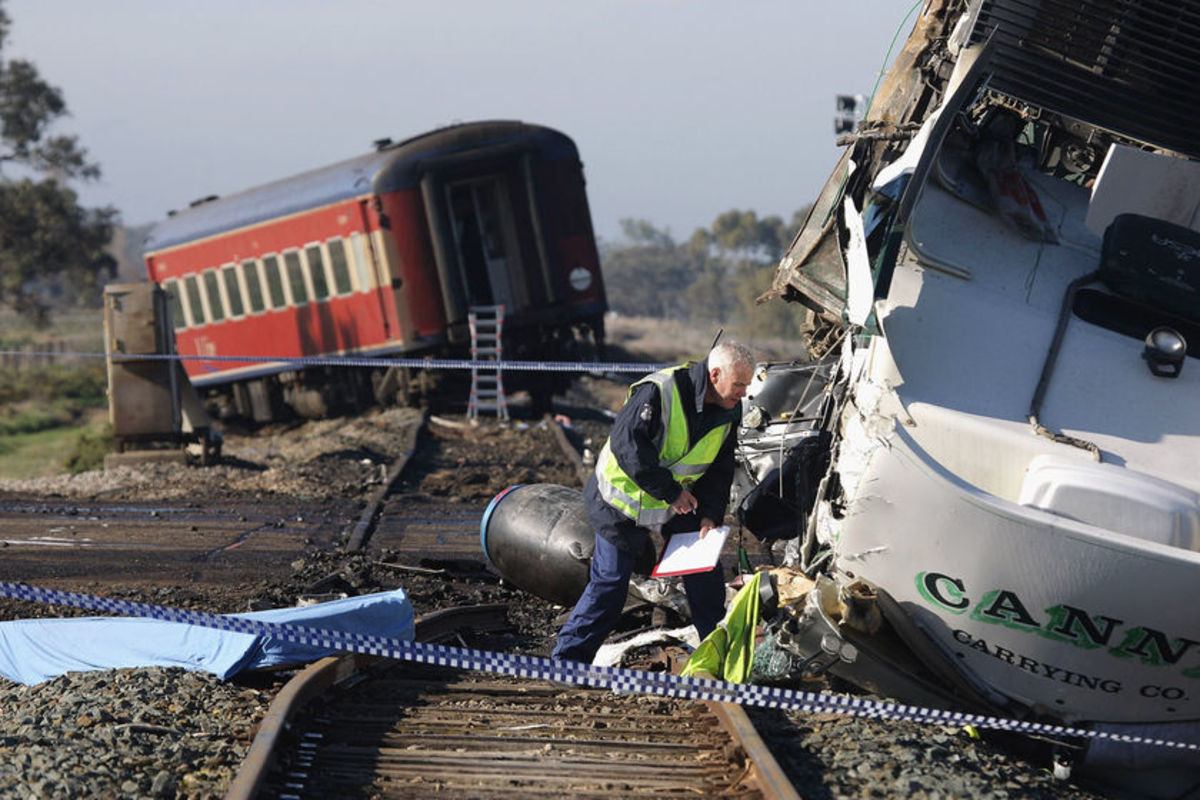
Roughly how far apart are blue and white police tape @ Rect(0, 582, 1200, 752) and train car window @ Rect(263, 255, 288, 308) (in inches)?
669

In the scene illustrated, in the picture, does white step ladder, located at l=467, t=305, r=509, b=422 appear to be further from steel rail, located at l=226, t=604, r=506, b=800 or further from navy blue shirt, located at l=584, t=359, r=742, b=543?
navy blue shirt, located at l=584, t=359, r=742, b=543

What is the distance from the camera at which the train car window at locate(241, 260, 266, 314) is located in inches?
906

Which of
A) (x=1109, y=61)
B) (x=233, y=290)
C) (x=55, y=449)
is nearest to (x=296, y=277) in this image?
(x=233, y=290)

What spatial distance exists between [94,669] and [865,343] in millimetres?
3779

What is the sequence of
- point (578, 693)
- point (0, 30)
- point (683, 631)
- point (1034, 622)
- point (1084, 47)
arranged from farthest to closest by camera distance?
point (0, 30), point (1084, 47), point (683, 631), point (578, 693), point (1034, 622)

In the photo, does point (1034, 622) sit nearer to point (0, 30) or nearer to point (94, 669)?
point (94, 669)

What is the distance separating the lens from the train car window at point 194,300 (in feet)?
78.9

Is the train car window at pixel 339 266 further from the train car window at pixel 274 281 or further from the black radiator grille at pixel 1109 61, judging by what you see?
the black radiator grille at pixel 1109 61

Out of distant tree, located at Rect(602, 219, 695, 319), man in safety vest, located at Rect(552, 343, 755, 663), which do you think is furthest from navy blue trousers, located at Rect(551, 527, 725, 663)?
distant tree, located at Rect(602, 219, 695, 319)

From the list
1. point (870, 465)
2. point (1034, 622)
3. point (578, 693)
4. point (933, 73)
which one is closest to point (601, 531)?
point (578, 693)

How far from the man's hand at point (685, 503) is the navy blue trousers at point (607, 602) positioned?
1.21 ft

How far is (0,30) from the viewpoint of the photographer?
151 feet

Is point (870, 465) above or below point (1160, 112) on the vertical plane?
below

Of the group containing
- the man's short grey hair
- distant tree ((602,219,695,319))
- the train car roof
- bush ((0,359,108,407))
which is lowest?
distant tree ((602,219,695,319))
